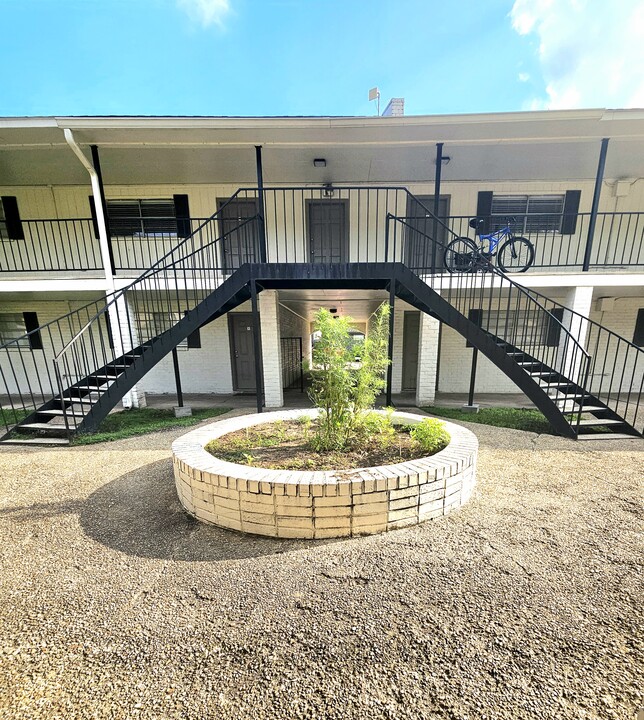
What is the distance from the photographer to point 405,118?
16.8 feet

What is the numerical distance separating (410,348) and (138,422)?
667 centimetres

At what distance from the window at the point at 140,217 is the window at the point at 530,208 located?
8.14 metres

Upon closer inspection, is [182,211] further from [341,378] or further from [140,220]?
[341,378]

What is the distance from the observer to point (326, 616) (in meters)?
1.84

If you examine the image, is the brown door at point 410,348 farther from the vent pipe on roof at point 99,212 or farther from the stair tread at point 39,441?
the stair tread at point 39,441

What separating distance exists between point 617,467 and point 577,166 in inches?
260

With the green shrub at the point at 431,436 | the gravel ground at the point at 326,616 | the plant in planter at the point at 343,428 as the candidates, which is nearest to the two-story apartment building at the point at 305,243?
the green shrub at the point at 431,436

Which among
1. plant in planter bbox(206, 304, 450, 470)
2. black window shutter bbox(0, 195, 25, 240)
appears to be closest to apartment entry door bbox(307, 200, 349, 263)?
plant in planter bbox(206, 304, 450, 470)

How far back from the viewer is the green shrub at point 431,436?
319cm

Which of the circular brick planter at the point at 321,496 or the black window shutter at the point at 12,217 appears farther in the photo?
the black window shutter at the point at 12,217

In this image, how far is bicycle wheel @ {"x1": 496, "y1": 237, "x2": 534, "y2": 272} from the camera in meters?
6.94

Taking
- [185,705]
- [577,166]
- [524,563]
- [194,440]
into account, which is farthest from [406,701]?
[577,166]

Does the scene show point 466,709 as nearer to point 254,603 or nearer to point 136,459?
point 254,603

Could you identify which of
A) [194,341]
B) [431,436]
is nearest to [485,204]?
[431,436]
